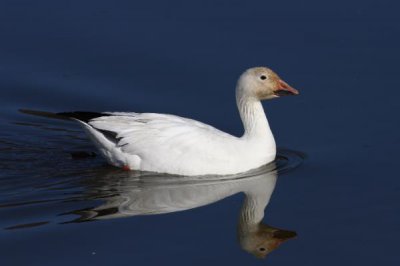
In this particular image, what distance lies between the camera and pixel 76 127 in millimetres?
12414

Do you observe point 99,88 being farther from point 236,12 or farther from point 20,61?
point 236,12

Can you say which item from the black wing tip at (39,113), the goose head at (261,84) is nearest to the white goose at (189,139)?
the goose head at (261,84)

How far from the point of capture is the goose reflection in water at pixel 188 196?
9680mm

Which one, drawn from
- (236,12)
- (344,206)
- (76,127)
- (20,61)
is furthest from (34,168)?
(236,12)

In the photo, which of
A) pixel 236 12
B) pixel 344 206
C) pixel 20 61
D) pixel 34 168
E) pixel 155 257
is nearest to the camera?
pixel 155 257

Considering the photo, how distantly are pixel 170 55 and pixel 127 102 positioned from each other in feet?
3.60

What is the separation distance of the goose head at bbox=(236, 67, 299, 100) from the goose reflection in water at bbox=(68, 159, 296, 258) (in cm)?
84

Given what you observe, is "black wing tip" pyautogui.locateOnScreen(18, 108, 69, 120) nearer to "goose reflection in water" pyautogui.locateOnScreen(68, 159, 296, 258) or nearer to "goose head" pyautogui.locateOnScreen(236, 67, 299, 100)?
"goose reflection in water" pyautogui.locateOnScreen(68, 159, 296, 258)

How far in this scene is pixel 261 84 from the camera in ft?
37.0

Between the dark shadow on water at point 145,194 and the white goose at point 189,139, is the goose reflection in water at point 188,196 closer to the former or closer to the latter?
the dark shadow on water at point 145,194

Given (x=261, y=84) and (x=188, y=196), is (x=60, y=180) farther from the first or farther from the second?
(x=261, y=84)

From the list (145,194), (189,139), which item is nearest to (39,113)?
(189,139)

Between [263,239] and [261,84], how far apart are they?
7.51ft

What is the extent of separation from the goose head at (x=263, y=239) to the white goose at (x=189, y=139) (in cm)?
134
